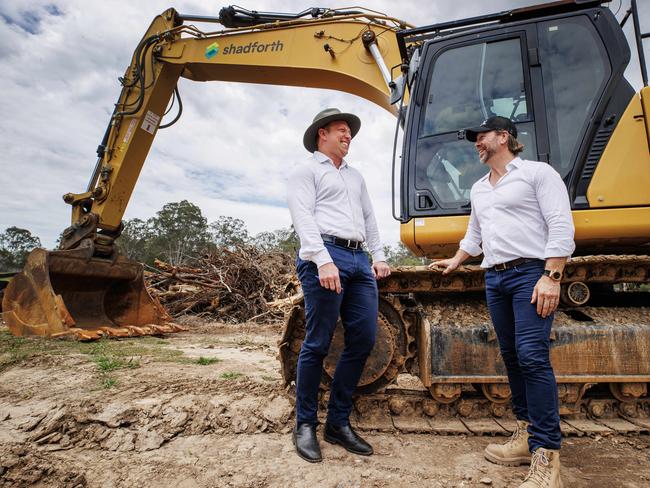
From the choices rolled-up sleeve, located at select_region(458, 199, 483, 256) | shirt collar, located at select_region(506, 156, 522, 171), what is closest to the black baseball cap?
shirt collar, located at select_region(506, 156, 522, 171)

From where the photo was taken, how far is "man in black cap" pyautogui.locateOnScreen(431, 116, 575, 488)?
2047mm

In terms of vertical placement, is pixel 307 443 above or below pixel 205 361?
below

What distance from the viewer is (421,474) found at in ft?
7.59

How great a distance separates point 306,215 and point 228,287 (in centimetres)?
728

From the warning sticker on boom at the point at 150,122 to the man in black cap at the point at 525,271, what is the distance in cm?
536

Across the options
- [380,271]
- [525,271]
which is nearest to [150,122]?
[380,271]

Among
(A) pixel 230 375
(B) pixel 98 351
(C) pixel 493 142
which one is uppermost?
(C) pixel 493 142

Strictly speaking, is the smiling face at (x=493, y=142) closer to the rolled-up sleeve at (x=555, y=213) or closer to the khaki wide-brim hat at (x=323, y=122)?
the rolled-up sleeve at (x=555, y=213)

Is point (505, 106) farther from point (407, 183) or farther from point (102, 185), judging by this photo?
point (102, 185)

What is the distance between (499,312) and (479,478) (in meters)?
0.90

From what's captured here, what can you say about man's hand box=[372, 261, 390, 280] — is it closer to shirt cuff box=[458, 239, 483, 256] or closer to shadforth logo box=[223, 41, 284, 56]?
shirt cuff box=[458, 239, 483, 256]

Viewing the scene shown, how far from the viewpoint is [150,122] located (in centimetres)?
635

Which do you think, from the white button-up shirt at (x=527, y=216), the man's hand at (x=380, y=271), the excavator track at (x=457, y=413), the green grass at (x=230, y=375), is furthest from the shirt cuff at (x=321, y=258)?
the green grass at (x=230, y=375)

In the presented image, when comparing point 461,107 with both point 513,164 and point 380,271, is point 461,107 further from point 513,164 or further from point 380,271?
point 380,271
